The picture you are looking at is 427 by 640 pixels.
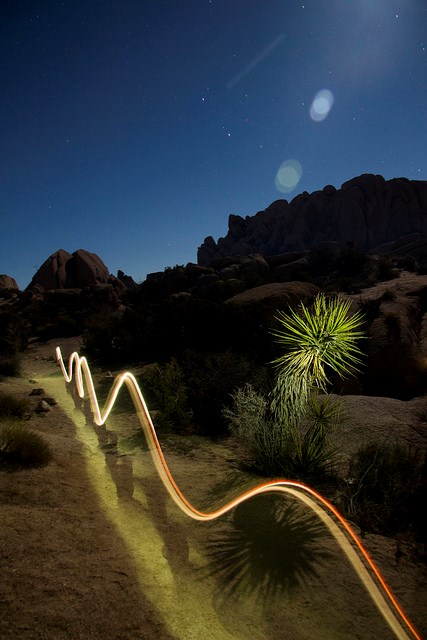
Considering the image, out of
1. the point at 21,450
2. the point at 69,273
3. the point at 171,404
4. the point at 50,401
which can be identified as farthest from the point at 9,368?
the point at 69,273

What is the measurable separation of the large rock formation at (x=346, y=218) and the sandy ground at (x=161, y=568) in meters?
60.9

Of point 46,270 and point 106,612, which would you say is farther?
point 46,270

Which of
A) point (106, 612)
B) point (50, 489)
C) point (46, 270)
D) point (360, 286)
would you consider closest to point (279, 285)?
point (360, 286)

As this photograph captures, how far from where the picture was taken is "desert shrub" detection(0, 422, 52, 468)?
196 inches

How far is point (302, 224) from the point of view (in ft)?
246

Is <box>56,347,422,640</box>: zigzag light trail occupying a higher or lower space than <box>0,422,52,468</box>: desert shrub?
lower

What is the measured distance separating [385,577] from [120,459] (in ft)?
14.5

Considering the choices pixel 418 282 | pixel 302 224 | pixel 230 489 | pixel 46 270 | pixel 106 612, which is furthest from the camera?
pixel 302 224

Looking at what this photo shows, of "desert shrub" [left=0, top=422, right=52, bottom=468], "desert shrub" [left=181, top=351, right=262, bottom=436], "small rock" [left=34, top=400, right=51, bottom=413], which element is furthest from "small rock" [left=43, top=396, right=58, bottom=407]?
"desert shrub" [left=0, top=422, right=52, bottom=468]

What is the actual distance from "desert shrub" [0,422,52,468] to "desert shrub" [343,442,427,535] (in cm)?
453

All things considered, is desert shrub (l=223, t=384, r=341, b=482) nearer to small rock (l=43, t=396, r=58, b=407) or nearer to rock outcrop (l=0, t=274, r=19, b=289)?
small rock (l=43, t=396, r=58, b=407)

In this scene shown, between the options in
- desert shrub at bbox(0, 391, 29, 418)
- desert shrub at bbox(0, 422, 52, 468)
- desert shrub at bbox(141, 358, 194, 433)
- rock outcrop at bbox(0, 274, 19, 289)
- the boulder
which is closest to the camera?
desert shrub at bbox(0, 422, 52, 468)

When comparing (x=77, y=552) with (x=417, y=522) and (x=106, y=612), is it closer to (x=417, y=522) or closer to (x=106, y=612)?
(x=106, y=612)

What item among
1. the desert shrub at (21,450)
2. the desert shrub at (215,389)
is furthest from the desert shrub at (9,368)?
the desert shrub at (21,450)
